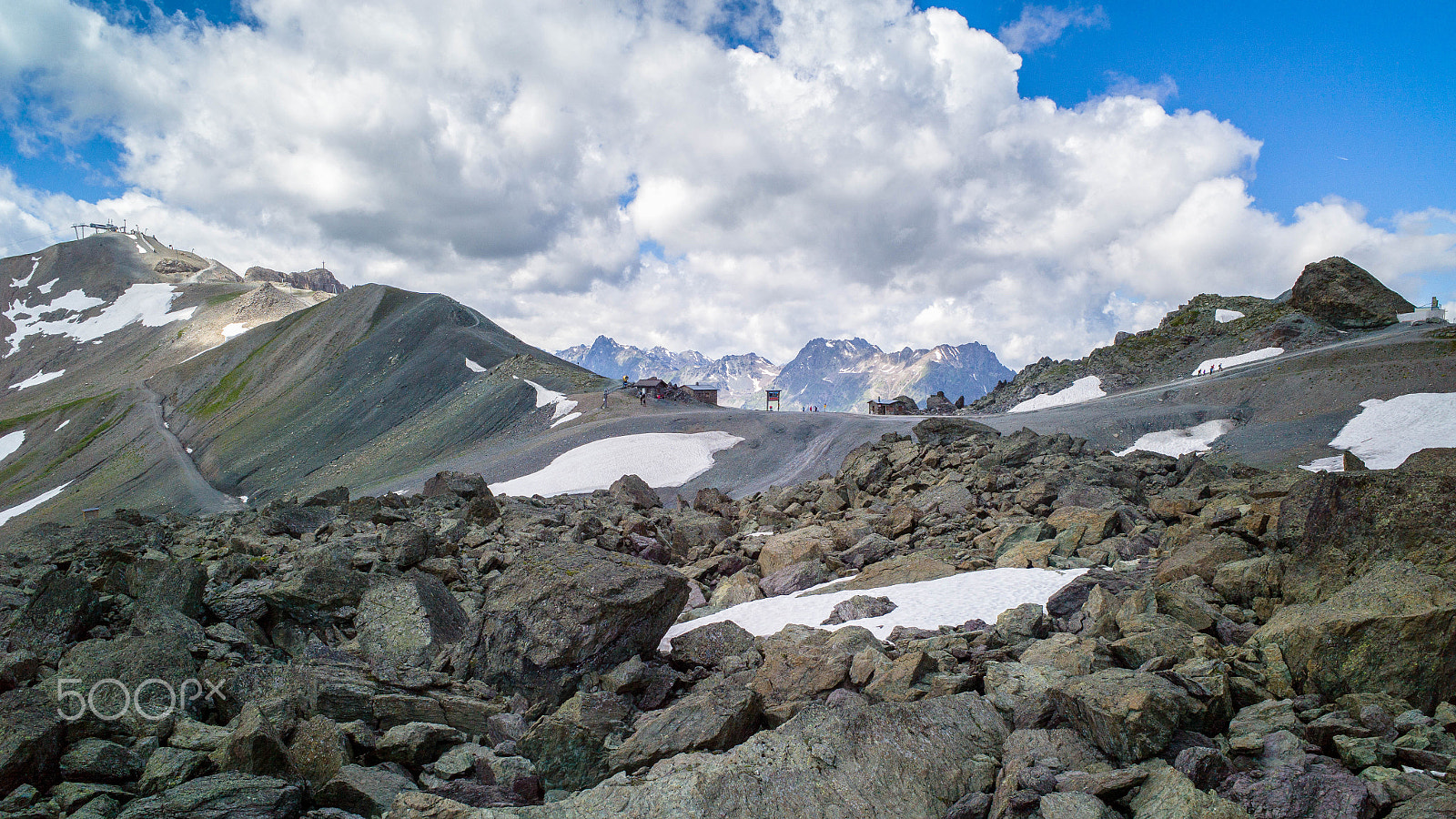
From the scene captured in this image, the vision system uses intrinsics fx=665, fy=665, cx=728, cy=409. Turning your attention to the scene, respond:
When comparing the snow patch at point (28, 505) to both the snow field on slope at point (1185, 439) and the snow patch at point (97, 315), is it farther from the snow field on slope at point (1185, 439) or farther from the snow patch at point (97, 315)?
the snow field on slope at point (1185, 439)

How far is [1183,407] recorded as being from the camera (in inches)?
1419

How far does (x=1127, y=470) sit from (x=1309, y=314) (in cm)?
4518

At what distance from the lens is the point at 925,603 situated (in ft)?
35.7

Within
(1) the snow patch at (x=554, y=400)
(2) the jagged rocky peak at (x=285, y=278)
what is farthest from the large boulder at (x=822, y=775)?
(2) the jagged rocky peak at (x=285, y=278)

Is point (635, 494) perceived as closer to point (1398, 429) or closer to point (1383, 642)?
point (1383, 642)

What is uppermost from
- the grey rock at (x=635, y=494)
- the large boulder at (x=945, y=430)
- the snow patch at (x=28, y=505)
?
the snow patch at (x=28, y=505)

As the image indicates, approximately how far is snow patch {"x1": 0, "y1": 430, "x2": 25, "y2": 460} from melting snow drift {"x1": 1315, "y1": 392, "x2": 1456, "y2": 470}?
409 feet

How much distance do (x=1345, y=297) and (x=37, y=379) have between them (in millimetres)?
189164

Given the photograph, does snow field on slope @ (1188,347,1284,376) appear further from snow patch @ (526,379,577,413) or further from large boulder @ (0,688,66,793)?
large boulder @ (0,688,66,793)

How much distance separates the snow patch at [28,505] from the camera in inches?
2525

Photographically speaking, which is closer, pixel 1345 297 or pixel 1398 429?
pixel 1398 429

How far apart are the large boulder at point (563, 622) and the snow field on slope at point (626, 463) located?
2633 centimetres

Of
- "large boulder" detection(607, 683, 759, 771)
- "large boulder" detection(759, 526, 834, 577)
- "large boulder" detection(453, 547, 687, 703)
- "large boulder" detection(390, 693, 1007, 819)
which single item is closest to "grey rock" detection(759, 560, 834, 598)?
"large boulder" detection(759, 526, 834, 577)

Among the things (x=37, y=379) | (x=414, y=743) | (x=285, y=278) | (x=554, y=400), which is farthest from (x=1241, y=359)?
(x=285, y=278)
